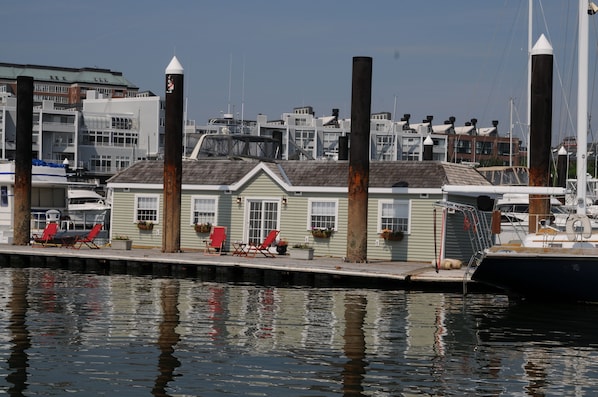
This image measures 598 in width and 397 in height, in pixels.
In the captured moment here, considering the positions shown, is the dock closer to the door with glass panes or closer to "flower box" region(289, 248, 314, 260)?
"flower box" region(289, 248, 314, 260)

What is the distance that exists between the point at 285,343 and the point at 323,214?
1788 cm

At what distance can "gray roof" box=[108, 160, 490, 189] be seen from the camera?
120 feet

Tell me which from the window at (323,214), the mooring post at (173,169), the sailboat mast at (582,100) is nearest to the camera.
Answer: the sailboat mast at (582,100)

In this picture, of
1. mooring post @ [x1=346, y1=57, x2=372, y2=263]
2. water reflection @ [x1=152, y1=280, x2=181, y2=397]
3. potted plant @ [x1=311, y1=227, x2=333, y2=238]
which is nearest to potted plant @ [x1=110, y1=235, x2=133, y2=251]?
potted plant @ [x1=311, y1=227, x2=333, y2=238]

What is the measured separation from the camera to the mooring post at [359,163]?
33938 mm

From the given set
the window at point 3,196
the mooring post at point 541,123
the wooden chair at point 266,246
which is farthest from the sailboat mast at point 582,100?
the window at point 3,196

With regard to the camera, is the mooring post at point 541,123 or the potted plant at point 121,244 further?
the potted plant at point 121,244

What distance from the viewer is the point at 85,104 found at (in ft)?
436

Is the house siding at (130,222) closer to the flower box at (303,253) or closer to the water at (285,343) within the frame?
the flower box at (303,253)

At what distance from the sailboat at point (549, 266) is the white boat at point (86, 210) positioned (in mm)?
24845

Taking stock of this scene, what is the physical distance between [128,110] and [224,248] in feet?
303

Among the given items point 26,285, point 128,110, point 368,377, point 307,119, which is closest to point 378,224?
point 26,285

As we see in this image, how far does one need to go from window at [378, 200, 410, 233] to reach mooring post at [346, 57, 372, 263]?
2.64m

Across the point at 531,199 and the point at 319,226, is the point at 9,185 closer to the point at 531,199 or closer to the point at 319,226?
the point at 319,226
